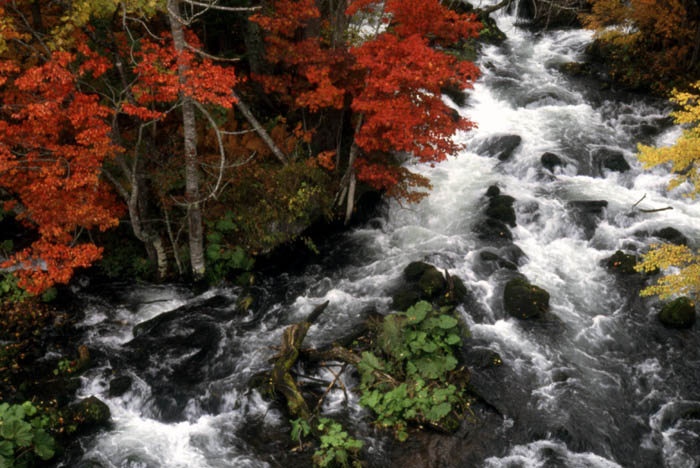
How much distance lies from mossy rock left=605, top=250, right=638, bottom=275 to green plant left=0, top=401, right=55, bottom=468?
12.8m

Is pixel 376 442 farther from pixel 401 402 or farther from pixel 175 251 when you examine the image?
pixel 175 251

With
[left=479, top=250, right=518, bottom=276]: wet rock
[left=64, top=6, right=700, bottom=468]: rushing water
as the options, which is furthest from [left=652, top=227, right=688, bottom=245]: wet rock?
[left=479, top=250, right=518, bottom=276]: wet rock

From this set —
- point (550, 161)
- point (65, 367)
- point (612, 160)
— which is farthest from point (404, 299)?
point (612, 160)

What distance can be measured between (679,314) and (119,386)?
11.8 m

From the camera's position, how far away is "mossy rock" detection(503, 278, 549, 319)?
35.8 ft

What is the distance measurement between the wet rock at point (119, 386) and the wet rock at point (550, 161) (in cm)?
1407

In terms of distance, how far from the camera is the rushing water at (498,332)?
26.3 feet

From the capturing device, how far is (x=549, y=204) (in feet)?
48.2

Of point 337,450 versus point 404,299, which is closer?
point 337,450

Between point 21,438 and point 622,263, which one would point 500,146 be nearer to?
point 622,263

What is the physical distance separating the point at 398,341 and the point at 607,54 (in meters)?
19.3

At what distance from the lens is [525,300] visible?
11023 mm

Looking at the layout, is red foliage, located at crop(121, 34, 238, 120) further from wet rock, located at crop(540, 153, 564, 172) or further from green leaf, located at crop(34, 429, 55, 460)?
wet rock, located at crop(540, 153, 564, 172)

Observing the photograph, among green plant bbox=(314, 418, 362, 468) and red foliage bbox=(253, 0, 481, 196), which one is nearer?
green plant bbox=(314, 418, 362, 468)
